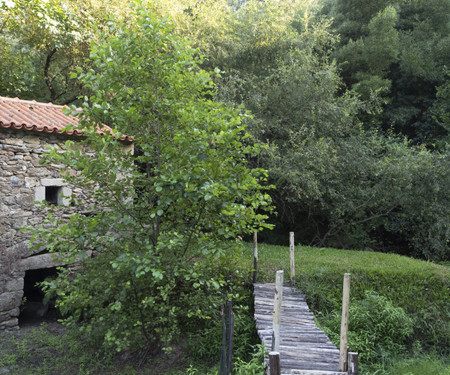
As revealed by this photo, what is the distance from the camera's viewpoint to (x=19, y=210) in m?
8.71

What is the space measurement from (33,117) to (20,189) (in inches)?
72.4

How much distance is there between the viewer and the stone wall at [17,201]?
8508mm

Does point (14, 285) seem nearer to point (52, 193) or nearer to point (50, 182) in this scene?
point (52, 193)

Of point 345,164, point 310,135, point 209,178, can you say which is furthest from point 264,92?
point 209,178

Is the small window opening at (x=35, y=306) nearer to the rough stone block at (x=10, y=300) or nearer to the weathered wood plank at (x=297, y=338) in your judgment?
the rough stone block at (x=10, y=300)

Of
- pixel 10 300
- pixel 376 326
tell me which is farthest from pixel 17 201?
pixel 376 326

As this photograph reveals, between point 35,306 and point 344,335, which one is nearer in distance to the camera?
point 344,335

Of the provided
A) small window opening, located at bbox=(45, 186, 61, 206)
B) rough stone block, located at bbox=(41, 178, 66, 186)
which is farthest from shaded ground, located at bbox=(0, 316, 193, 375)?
rough stone block, located at bbox=(41, 178, 66, 186)

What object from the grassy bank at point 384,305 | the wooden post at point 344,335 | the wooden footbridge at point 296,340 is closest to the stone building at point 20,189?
the wooden footbridge at point 296,340

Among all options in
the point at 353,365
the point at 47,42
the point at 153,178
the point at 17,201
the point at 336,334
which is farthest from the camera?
the point at 47,42

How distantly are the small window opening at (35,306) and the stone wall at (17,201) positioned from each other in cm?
48

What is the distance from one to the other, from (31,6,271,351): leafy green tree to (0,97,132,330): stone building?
272 centimetres

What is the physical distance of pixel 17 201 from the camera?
866cm

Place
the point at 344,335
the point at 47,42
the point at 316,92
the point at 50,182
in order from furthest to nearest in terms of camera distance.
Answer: the point at 47,42 < the point at 316,92 < the point at 50,182 < the point at 344,335
